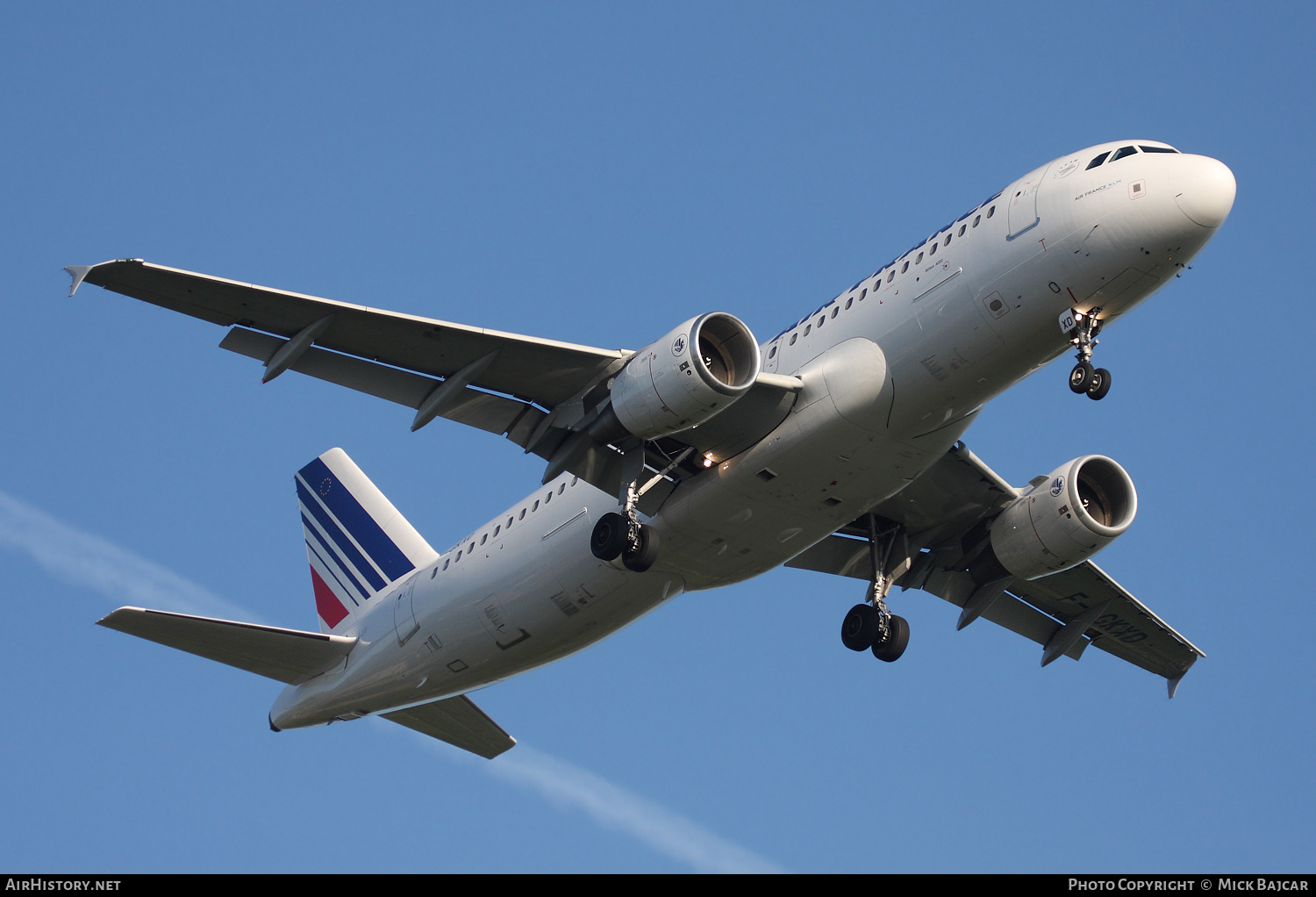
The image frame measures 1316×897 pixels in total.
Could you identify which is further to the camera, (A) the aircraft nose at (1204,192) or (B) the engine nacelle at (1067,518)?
(B) the engine nacelle at (1067,518)

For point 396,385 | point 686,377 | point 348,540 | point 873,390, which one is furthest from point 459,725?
point 873,390

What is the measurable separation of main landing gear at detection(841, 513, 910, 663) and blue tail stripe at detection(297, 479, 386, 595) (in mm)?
10354

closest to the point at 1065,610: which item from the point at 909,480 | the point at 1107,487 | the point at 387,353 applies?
the point at 1107,487

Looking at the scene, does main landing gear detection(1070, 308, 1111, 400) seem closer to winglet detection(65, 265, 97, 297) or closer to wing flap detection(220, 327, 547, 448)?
wing flap detection(220, 327, 547, 448)

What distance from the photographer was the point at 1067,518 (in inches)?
1011

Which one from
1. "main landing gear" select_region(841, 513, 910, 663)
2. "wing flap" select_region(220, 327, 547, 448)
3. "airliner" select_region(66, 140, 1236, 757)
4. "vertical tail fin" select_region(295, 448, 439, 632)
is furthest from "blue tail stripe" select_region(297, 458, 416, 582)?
"main landing gear" select_region(841, 513, 910, 663)

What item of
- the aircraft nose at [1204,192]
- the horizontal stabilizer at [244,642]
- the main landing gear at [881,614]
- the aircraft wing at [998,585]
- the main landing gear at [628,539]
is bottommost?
the horizontal stabilizer at [244,642]

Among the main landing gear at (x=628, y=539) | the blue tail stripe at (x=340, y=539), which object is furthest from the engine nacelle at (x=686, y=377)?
the blue tail stripe at (x=340, y=539)

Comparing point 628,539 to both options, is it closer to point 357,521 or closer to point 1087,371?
point 1087,371

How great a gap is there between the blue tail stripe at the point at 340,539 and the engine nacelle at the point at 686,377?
1089cm

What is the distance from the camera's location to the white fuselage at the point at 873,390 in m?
20.3

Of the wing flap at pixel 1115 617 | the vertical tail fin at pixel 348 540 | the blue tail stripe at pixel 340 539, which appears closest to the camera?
the wing flap at pixel 1115 617

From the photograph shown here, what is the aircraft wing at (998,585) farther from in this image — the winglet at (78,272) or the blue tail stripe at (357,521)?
the winglet at (78,272)

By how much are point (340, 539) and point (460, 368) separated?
10.5 meters
